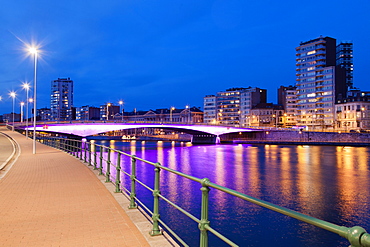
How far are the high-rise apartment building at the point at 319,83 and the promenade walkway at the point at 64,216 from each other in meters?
105

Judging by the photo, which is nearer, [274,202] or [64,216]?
[64,216]

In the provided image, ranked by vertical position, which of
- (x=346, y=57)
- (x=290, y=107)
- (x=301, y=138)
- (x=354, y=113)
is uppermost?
(x=346, y=57)

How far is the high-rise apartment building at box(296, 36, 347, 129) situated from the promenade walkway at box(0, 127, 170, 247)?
10522cm

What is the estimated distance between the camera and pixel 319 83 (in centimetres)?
10731

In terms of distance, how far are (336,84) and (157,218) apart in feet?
366

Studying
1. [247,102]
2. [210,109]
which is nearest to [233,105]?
[247,102]

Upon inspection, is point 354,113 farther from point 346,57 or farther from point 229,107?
point 229,107

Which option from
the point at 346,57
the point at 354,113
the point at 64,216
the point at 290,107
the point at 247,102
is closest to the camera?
the point at 64,216

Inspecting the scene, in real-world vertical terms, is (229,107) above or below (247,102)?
below

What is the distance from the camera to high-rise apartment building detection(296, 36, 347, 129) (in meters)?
103

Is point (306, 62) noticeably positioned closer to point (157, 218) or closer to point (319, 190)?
Answer: point (319, 190)

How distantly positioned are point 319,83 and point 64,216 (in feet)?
373

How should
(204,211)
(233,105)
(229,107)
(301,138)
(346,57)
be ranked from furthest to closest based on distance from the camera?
1. (229,107)
2. (233,105)
3. (346,57)
4. (301,138)
5. (204,211)

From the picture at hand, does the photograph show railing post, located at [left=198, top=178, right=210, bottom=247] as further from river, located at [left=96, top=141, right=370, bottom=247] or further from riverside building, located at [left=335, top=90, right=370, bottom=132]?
riverside building, located at [left=335, top=90, right=370, bottom=132]
